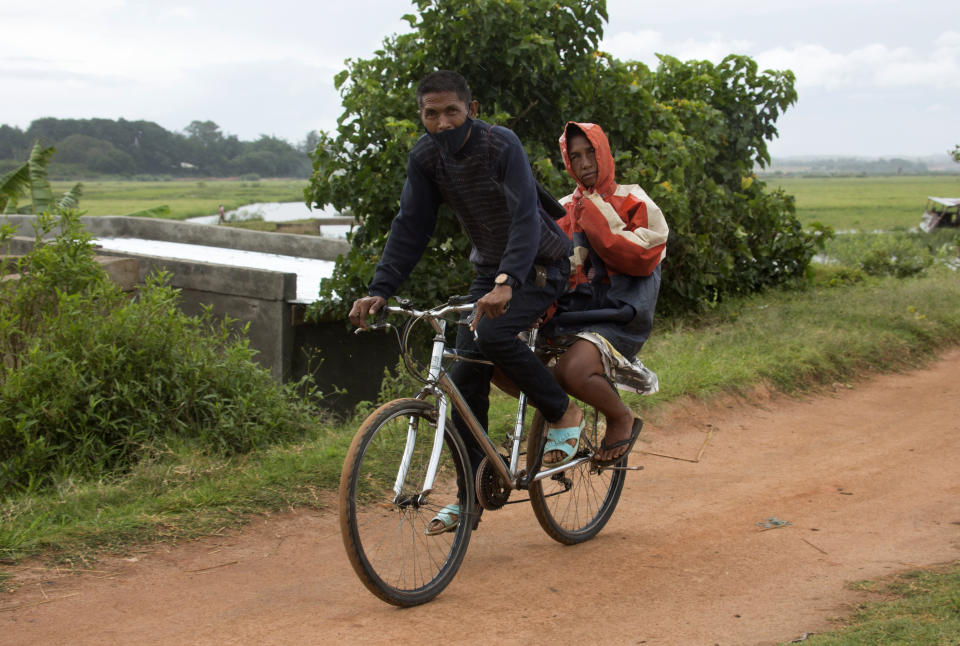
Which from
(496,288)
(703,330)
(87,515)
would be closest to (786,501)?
(496,288)

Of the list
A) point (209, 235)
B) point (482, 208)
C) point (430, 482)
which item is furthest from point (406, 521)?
point (209, 235)

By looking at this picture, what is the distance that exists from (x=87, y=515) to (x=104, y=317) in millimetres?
2266

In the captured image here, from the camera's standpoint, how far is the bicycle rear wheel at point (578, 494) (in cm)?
420

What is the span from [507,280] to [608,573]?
1.39m

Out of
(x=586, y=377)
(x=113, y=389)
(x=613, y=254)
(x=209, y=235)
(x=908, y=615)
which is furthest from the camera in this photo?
(x=209, y=235)

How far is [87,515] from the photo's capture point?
180 inches

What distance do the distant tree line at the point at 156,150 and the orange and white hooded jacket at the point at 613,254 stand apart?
32274 mm

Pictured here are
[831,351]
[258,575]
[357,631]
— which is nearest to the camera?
[357,631]

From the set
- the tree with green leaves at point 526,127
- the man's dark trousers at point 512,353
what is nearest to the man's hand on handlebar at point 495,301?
the man's dark trousers at point 512,353

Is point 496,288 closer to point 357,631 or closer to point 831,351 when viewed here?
point 357,631

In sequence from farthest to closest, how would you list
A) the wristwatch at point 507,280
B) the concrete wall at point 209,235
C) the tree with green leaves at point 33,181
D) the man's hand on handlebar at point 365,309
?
the concrete wall at point 209,235
the tree with green leaves at point 33,181
the man's hand on handlebar at point 365,309
the wristwatch at point 507,280

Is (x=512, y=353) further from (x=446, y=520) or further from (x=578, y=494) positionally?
(x=578, y=494)

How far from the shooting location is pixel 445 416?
12.1ft

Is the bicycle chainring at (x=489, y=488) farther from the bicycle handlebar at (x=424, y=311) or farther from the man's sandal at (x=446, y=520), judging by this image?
the bicycle handlebar at (x=424, y=311)
